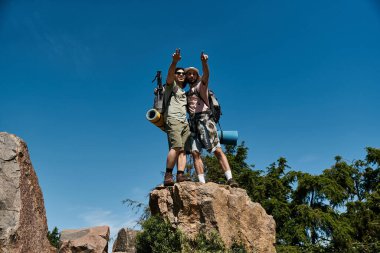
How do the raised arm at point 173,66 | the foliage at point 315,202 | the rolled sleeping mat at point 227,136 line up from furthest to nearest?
the foliage at point 315,202 → the rolled sleeping mat at point 227,136 → the raised arm at point 173,66

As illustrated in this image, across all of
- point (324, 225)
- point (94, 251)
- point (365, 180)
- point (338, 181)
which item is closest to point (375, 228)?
point (324, 225)

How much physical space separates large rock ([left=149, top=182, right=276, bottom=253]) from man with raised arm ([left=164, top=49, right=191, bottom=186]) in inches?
16.7

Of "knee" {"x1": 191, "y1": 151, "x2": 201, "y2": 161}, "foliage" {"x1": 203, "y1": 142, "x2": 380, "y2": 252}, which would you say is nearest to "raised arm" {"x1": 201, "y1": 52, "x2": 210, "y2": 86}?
"knee" {"x1": 191, "y1": 151, "x2": 201, "y2": 161}

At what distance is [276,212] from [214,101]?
1424 centimetres

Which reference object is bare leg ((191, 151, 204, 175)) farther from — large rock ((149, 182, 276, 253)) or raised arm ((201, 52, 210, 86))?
raised arm ((201, 52, 210, 86))

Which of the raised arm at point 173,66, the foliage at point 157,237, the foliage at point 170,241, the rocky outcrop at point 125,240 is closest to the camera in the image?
the foliage at point 170,241

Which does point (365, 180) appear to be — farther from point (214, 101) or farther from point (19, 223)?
point (19, 223)

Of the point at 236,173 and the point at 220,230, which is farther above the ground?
the point at 236,173

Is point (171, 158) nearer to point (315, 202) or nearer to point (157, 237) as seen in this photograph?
point (157, 237)

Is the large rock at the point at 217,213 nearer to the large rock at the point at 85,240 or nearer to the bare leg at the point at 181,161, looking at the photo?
the bare leg at the point at 181,161

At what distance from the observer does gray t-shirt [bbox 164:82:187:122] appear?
8.04 metres

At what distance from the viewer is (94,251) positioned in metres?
10.1

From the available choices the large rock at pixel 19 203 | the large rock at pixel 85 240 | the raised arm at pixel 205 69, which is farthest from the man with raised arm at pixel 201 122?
the large rock at pixel 85 240

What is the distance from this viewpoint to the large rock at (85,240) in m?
10.2
